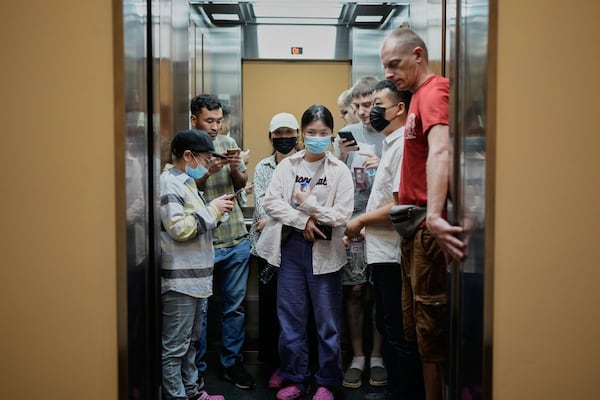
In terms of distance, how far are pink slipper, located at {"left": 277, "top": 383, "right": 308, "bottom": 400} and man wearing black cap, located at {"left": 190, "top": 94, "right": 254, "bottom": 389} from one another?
268mm

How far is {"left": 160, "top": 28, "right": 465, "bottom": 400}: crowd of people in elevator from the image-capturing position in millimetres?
2422

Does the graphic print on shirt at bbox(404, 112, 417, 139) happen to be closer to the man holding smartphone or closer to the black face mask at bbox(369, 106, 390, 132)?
the black face mask at bbox(369, 106, 390, 132)

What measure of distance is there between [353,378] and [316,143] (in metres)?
1.32

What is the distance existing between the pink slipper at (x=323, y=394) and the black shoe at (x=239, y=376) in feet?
1.44

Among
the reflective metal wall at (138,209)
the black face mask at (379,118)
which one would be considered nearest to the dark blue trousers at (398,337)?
the black face mask at (379,118)

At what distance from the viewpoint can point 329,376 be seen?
319 cm
